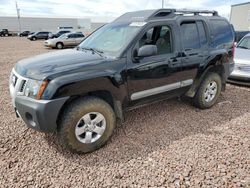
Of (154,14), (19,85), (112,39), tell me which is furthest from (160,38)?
(19,85)

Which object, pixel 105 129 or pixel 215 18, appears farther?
pixel 215 18

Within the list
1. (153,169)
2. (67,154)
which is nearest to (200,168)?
(153,169)

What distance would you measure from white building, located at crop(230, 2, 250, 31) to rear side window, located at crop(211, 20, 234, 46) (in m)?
29.5

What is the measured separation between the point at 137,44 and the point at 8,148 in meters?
2.53

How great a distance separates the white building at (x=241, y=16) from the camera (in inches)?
1150

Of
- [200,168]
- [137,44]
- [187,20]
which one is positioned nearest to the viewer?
[200,168]

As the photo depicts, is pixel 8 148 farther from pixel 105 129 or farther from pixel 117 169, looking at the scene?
pixel 117 169

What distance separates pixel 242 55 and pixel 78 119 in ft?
18.7

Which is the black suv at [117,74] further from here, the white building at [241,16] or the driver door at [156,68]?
the white building at [241,16]

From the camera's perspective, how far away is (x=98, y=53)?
3.41m

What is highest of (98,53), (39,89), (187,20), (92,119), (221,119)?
(187,20)

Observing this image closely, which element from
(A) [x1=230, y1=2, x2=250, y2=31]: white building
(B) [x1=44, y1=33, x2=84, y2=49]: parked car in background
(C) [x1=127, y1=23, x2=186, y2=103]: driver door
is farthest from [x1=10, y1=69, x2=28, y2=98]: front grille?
(A) [x1=230, y1=2, x2=250, y2=31]: white building

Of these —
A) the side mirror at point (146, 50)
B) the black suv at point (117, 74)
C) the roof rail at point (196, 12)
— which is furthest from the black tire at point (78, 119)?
the roof rail at point (196, 12)

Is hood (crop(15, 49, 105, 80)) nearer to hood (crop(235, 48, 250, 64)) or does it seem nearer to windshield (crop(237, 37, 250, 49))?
hood (crop(235, 48, 250, 64))
